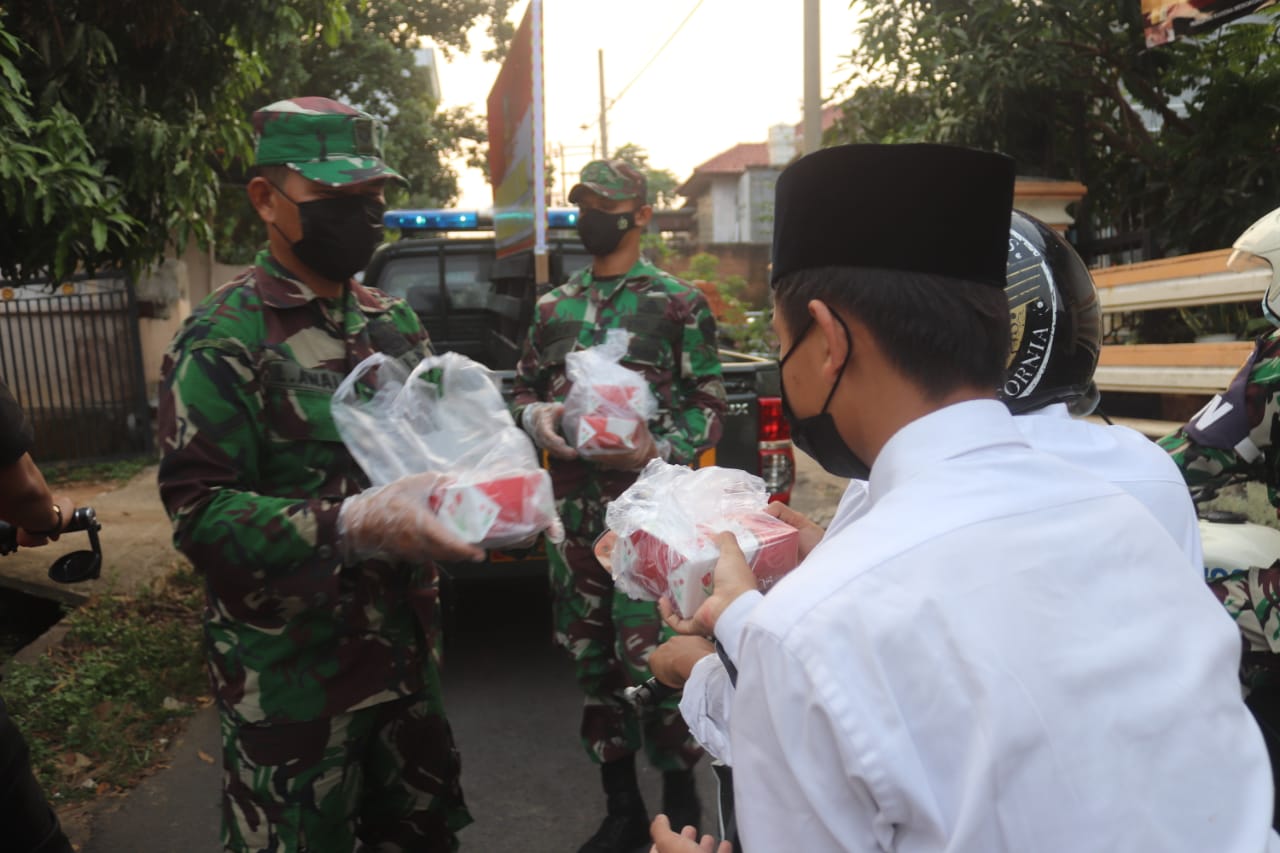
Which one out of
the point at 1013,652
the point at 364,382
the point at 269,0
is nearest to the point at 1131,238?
the point at 269,0

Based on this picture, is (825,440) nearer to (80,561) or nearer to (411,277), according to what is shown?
(80,561)

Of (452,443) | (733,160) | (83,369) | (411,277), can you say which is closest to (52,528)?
(452,443)

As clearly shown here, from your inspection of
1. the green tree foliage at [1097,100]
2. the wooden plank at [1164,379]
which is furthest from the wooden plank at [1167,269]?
the green tree foliage at [1097,100]

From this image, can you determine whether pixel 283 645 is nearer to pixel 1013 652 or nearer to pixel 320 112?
pixel 320 112

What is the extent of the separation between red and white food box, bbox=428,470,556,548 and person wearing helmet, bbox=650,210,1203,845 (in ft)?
1.21

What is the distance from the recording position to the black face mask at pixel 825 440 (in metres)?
1.23

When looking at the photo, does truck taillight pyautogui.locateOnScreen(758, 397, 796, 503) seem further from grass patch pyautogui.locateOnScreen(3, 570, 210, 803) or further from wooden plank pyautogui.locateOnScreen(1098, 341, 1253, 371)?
grass patch pyautogui.locateOnScreen(3, 570, 210, 803)

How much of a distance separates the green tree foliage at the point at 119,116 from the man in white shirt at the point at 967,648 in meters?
3.75

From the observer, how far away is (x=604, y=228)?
11.8ft

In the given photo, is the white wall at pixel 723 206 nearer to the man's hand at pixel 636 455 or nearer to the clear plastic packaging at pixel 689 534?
the man's hand at pixel 636 455

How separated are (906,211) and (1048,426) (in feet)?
2.07

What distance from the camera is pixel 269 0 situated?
5.17 m

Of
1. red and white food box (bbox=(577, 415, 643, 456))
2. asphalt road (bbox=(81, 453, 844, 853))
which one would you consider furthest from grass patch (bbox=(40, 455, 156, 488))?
red and white food box (bbox=(577, 415, 643, 456))

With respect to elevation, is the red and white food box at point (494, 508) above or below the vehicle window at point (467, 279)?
below
